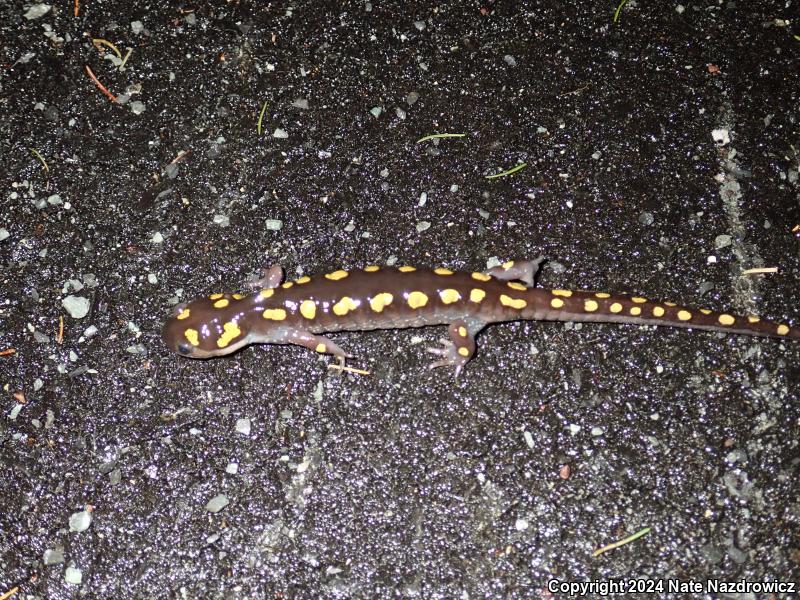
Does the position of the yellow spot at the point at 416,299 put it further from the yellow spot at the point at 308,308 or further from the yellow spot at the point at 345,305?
the yellow spot at the point at 308,308

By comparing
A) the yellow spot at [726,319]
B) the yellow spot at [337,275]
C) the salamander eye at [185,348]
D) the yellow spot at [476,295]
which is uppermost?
the yellow spot at [337,275]

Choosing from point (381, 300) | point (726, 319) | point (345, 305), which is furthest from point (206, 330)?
point (726, 319)

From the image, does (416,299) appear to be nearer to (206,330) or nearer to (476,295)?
(476,295)

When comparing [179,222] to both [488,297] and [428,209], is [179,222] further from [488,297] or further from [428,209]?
[488,297]

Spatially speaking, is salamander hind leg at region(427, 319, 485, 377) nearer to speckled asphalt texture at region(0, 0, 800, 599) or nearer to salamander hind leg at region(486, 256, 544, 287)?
speckled asphalt texture at region(0, 0, 800, 599)

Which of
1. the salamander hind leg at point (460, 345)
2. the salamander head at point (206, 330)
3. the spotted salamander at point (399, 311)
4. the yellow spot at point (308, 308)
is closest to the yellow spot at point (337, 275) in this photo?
the spotted salamander at point (399, 311)

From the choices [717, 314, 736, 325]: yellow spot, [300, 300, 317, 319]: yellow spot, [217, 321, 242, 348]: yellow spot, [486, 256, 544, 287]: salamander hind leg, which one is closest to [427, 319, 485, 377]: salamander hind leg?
[486, 256, 544, 287]: salamander hind leg

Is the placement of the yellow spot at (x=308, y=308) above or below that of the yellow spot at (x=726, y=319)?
above
